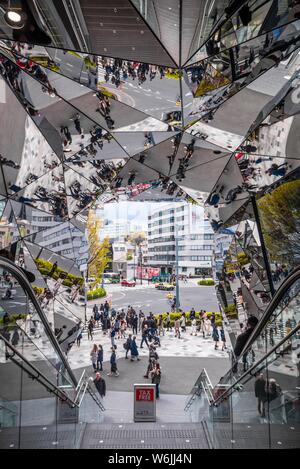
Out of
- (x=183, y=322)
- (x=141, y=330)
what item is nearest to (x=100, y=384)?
(x=141, y=330)

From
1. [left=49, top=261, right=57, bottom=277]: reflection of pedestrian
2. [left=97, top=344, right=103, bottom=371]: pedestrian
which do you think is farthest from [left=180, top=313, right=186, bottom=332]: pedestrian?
[left=49, top=261, right=57, bottom=277]: reflection of pedestrian

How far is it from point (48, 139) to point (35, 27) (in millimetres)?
2744

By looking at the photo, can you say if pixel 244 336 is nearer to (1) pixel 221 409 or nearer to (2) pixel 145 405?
(1) pixel 221 409

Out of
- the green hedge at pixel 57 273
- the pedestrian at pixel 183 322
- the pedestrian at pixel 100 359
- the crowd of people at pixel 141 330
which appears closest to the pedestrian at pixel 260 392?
the green hedge at pixel 57 273

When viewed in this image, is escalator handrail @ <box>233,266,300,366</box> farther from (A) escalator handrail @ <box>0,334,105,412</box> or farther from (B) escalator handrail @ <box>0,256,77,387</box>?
(B) escalator handrail @ <box>0,256,77,387</box>

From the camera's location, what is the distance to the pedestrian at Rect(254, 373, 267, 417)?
15.0 ft

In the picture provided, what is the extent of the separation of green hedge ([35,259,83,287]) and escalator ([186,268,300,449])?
569 centimetres

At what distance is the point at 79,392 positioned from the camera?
23.6 ft

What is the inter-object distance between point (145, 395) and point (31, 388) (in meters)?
4.38

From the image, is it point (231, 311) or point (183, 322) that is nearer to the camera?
point (231, 311)

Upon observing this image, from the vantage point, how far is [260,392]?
4738 mm

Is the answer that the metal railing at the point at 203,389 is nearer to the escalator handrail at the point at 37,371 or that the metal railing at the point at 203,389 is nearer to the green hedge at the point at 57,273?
the escalator handrail at the point at 37,371

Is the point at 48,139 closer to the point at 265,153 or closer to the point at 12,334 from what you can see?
the point at 12,334

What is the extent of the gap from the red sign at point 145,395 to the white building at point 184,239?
136ft
